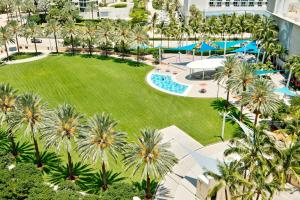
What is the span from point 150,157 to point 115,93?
118 ft

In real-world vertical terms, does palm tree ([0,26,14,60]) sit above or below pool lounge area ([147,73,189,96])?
above

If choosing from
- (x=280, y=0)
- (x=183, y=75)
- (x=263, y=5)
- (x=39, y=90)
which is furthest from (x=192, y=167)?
(x=263, y=5)

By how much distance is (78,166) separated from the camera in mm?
48062

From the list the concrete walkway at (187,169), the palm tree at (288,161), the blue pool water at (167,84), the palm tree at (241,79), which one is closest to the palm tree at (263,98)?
the palm tree at (241,79)

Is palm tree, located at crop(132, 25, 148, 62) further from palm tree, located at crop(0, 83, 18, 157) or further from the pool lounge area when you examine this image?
palm tree, located at crop(0, 83, 18, 157)

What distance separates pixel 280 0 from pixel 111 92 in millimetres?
49754

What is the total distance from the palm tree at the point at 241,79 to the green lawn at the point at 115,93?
779cm

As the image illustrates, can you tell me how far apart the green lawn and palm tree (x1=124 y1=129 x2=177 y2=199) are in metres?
18.2

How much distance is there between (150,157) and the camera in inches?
1438

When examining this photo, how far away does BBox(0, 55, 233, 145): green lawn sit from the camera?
5919cm

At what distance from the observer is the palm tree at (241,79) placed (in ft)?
177

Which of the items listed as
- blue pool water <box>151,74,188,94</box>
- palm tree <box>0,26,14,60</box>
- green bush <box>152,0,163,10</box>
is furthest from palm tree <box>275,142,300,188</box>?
green bush <box>152,0,163,10</box>

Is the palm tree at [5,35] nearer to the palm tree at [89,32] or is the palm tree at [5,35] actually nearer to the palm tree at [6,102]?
the palm tree at [89,32]

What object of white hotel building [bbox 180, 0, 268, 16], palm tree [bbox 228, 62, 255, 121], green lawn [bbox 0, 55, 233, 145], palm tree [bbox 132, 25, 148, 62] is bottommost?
green lawn [bbox 0, 55, 233, 145]
